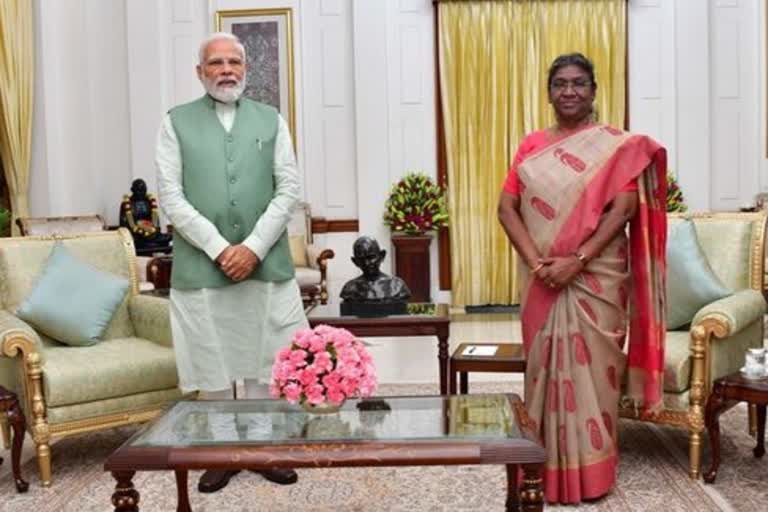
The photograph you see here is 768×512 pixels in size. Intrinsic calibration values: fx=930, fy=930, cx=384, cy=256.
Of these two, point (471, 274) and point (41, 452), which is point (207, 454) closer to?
point (41, 452)

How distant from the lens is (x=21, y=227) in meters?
7.23

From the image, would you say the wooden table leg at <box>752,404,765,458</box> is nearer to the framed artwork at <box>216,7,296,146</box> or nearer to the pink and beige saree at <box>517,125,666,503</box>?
the pink and beige saree at <box>517,125,666,503</box>

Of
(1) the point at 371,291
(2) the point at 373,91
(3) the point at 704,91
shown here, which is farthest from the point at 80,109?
(3) the point at 704,91

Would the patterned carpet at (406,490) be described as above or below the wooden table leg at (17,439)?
below

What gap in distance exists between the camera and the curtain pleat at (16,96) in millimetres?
7715

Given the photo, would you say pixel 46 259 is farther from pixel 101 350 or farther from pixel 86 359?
pixel 86 359

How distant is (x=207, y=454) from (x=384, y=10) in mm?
7414

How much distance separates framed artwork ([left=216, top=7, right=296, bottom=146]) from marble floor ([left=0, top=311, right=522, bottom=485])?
2.77m

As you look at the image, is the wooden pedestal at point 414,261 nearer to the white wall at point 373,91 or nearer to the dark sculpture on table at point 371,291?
the white wall at point 373,91

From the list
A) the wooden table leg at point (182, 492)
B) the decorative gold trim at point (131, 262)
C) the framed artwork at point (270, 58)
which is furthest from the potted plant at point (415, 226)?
the wooden table leg at point (182, 492)

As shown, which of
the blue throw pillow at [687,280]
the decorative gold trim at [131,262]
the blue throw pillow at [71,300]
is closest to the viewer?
the blue throw pillow at [687,280]

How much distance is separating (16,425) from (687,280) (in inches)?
120

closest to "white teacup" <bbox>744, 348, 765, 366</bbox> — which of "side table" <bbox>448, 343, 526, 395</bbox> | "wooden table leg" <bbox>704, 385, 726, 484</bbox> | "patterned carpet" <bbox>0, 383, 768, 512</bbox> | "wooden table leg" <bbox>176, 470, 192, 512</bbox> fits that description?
"wooden table leg" <bbox>704, 385, 726, 484</bbox>

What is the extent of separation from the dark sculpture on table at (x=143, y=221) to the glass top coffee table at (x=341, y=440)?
18.5ft
